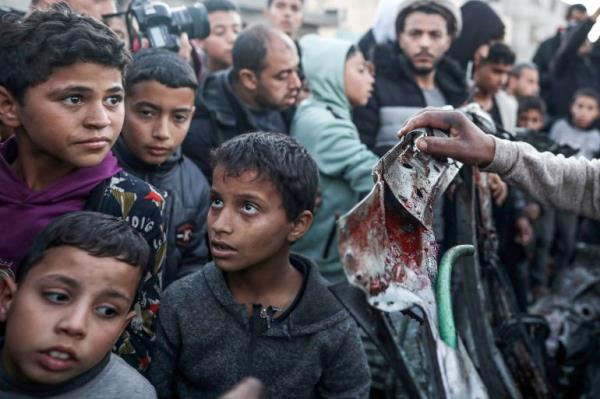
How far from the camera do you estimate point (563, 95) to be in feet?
27.2

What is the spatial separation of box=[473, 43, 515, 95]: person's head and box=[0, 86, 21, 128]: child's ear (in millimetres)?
3895

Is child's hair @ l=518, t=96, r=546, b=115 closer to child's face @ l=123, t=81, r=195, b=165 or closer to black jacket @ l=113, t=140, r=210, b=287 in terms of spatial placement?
black jacket @ l=113, t=140, r=210, b=287

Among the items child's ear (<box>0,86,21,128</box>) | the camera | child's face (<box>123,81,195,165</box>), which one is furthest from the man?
child's ear (<box>0,86,21,128</box>)

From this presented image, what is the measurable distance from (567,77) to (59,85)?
23.5 feet

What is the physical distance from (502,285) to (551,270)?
3225 millimetres

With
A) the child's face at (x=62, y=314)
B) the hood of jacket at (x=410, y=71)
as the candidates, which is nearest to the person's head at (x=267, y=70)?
the hood of jacket at (x=410, y=71)

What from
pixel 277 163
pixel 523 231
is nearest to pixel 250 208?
pixel 277 163

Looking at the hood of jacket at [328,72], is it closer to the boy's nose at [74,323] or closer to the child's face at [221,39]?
the child's face at [221,39]

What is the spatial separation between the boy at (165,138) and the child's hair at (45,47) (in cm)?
74

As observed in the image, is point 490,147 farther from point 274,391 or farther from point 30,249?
point 30,249

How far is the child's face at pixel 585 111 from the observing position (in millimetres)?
7617

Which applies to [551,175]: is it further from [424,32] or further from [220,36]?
[220,36]

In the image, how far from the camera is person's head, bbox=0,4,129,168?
2.22 metres

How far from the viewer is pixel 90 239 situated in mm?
1977
